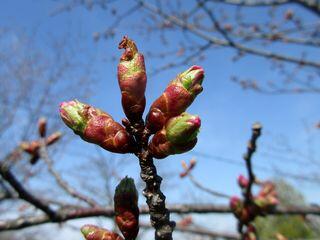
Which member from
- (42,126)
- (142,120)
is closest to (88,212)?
(42,126)

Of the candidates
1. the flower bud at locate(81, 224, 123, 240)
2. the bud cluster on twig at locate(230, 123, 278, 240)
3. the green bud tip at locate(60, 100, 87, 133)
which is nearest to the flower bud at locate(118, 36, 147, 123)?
the green bud tip at locate(60, 100, 87, 133)

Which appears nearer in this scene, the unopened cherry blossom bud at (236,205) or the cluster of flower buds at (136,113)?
the cluster of flower buds at (136,113)

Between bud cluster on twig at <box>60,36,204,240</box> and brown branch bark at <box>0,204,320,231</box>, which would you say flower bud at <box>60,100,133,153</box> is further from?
brown branch bark at <box>0,204,320,231</box>

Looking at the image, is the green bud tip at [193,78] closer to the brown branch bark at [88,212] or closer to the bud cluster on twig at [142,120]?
the bud cluster on twig at [142,120]

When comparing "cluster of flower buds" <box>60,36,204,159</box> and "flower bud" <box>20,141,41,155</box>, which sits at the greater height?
"cluster of flower buds" <box>60,36,204,159</box>

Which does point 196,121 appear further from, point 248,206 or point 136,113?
point 248,206

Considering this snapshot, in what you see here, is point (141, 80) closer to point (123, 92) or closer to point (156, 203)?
point (123, 92)

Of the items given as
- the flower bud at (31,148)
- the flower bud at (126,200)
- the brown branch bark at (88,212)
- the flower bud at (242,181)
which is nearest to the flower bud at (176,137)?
the flower bud at (126,200)

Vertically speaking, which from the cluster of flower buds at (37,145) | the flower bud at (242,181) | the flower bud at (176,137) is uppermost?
the flower bud at (176,137)

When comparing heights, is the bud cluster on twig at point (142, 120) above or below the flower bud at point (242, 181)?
above
